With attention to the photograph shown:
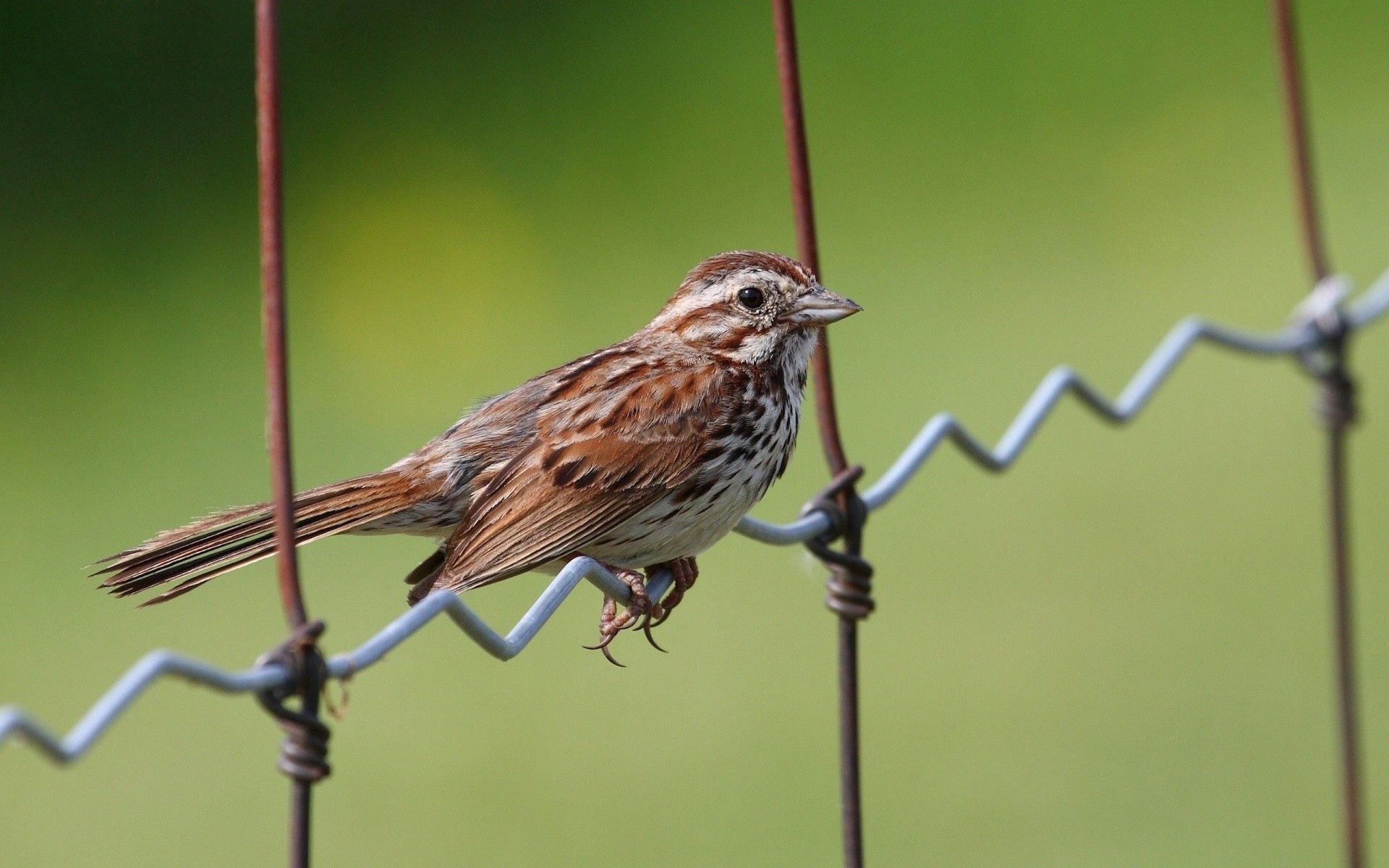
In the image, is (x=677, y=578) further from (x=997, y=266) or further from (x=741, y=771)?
(x=997, y=266)

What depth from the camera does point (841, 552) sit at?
6.64ft

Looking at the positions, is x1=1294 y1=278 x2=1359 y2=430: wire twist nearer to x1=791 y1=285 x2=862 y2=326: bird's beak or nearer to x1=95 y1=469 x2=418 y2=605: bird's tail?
x1=791 y1=285 x2=862 y2=326: bird's beak

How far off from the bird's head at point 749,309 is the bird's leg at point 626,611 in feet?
0.99

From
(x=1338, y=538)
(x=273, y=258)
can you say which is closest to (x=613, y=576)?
(x=273, y=258)

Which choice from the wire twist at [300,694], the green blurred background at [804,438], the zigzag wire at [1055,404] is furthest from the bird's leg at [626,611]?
the green blurred background at [804,438]

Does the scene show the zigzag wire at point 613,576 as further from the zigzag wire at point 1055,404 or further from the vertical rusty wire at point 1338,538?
the vertical rusty wire at point 1338,538

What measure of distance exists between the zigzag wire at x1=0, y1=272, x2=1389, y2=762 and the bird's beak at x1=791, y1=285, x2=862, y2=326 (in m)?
0.18

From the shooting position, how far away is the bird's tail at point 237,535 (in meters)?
1.95

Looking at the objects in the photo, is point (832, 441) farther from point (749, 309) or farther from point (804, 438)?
point (804, 438)

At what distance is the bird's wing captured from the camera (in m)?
2.29

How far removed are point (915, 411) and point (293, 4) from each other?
2.29 m

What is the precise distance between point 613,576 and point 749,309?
0.58 m

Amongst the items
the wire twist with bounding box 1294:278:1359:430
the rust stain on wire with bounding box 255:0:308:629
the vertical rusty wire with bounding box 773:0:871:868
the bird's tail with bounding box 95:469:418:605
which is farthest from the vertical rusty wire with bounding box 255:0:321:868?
the wire twist with bounding box 1294:278:1359:430

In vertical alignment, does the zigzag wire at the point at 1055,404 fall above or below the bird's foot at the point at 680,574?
above
